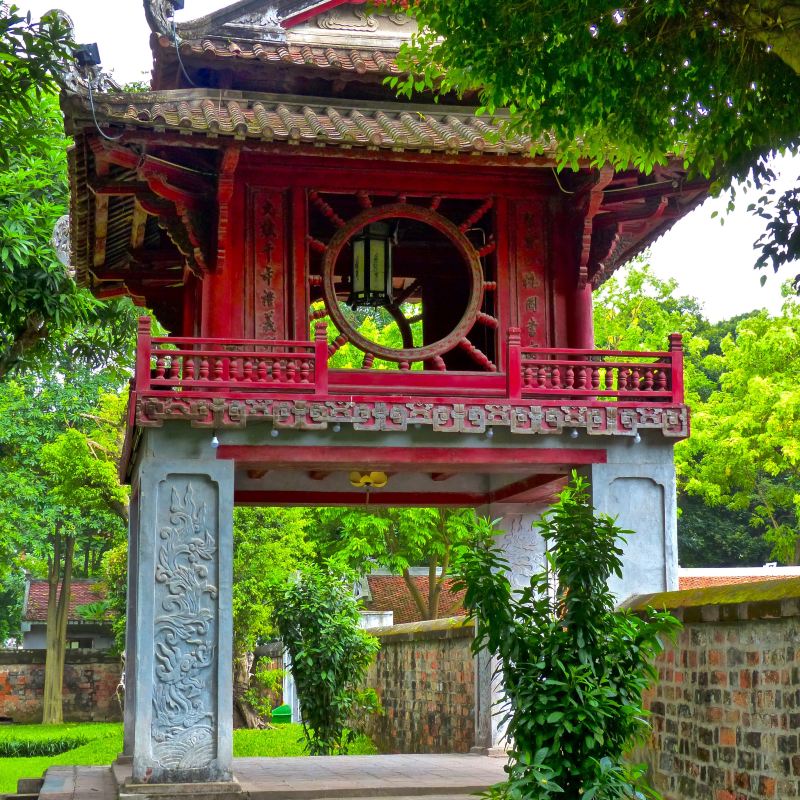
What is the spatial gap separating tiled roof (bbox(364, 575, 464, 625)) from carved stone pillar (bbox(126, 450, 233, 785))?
17454mm

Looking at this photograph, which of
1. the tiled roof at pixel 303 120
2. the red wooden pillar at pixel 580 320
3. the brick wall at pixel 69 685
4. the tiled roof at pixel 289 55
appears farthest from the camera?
the brick wall at pixel 69 685

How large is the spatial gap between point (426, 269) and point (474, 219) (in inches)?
93.0

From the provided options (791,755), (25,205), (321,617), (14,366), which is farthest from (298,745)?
(791,755)

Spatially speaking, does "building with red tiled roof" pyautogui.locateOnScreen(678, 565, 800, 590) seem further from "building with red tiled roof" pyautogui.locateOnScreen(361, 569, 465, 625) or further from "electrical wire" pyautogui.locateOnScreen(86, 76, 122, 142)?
"electrical wire" pyautogui.locateOnScreen(86, 76, 122, 142)

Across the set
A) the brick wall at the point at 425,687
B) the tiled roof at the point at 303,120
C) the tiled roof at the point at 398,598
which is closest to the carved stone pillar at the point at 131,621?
the tiled roof at the point at 303,120

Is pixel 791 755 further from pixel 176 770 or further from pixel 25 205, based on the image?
pixel 25 205

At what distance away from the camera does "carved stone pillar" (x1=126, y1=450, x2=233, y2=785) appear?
9.92 m

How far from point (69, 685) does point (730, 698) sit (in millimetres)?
27845

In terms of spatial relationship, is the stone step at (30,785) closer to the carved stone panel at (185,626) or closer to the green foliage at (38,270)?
the carved stone panel at (185,626)

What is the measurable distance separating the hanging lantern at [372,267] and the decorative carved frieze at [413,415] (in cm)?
135

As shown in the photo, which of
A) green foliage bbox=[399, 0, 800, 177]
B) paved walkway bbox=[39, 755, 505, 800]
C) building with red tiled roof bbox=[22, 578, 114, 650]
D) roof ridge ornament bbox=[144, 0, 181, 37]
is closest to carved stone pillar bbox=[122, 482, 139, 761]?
paved walkway bbox=[39, 755, 505, 800]

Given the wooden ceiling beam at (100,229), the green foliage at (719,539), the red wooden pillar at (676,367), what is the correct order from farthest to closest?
the green foliage at (719,539)
the wooden ceiling beam at (100,229)
the red wooden pillar at (676,367)

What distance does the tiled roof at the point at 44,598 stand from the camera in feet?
120

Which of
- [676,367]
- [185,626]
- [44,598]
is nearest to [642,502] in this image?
[676,367]
